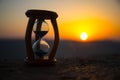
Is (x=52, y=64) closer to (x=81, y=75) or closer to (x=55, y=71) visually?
(x=55, y=71)

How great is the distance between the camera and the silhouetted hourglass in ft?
25.1

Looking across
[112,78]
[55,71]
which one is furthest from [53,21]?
[112,78]

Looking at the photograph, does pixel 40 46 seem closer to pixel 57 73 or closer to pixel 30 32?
pixel 30 32

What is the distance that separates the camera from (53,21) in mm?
7770

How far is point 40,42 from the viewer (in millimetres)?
7754

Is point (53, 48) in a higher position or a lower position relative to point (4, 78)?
higher

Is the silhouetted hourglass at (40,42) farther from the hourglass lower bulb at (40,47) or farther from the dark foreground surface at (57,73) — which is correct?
the dark foreground surface at (57,73)

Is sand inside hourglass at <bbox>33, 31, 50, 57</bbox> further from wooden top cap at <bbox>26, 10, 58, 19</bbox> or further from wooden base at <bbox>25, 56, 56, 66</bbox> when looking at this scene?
wooden top cap at <bbox>26, 10, 58, 19</bbox>

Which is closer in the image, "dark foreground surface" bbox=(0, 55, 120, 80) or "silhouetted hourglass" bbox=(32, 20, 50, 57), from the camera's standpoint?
"dark foreground surface" bbox=(0, 55, 120, 80)

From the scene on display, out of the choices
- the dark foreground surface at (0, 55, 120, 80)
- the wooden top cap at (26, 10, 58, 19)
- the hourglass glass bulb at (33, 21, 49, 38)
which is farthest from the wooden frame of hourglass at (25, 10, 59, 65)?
the dark foreground surface at (0, 55, 120, 80)

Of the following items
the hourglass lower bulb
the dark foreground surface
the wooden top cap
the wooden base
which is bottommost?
the dark foreground surface

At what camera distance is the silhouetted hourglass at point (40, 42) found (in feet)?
25.1

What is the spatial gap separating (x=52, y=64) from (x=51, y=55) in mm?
234

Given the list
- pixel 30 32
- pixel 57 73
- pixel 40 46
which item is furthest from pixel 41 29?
pixel 57 73
